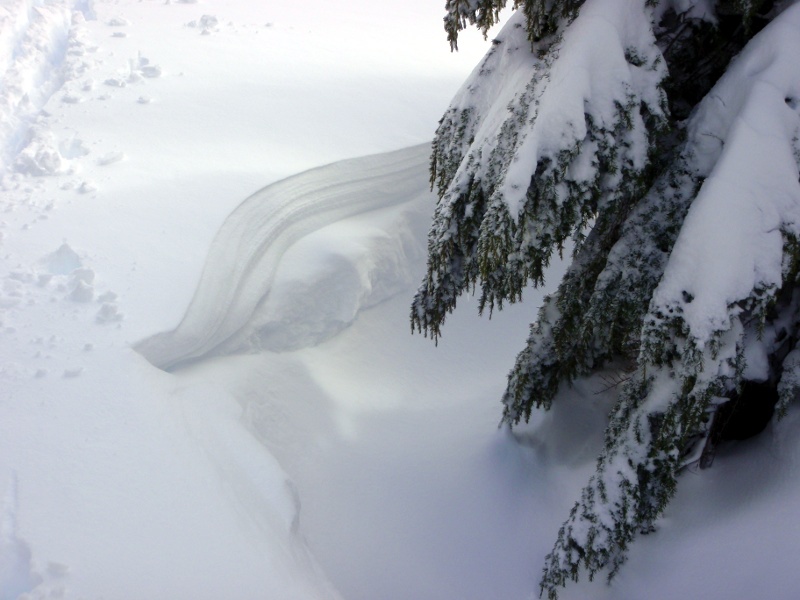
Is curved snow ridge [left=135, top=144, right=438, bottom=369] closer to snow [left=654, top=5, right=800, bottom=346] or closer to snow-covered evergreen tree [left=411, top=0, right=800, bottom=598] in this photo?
snow-covered evergreen tree [left=411, top=0, right=800, bottom=598]

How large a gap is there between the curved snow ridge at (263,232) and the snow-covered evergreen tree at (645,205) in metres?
2.54

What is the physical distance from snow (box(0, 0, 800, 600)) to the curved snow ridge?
26mm

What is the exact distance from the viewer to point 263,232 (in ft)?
22.4

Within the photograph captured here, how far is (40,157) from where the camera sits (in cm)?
698

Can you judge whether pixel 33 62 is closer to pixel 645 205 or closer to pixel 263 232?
pixel 263 232

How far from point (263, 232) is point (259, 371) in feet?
4.90

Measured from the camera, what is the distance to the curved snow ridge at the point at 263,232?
5.89 metres

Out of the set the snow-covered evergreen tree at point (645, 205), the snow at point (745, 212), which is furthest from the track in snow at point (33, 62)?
the snow at point (745, 212)

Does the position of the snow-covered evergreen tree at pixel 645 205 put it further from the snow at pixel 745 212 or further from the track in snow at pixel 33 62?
the track in snow at pixel 33 62

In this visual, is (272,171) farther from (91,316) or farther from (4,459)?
(4,459)

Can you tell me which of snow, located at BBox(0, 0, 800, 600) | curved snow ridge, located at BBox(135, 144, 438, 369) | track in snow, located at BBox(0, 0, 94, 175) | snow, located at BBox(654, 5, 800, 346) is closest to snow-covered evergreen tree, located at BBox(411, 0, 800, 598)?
snow, located at BBox(654, 5, 800, 346)

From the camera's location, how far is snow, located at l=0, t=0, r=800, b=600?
4.06 m

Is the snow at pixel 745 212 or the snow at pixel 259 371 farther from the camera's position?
the snow at pixel 259 371

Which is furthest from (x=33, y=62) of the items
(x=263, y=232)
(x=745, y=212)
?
(x=745, y=212)
